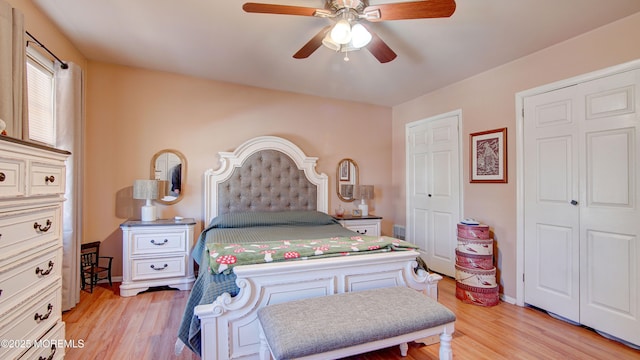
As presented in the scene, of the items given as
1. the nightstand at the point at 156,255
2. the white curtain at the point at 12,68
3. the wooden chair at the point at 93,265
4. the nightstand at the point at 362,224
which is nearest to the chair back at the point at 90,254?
the wooden chair at the point at 93,265

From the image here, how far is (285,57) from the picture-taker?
287 centimetres

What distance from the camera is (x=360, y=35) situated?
1.87 metres

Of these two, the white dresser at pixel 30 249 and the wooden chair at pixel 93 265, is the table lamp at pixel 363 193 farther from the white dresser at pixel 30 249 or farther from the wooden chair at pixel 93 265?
the white dresser at pixel 30 249

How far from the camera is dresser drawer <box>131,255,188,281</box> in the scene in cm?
289

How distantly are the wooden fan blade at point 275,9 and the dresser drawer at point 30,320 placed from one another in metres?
1.80

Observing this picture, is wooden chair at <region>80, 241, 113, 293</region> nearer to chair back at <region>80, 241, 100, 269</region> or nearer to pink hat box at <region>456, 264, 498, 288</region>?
chair back at <region>80, 241, 100, 269</region>

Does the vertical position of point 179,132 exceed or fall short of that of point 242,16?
it falls short

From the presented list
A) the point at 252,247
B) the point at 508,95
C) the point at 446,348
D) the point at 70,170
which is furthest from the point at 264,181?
the point at 508,95

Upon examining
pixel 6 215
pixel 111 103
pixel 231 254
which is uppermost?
pixel 111 103

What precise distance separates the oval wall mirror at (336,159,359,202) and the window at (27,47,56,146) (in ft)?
10.4

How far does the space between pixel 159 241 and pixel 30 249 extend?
5.83 feet

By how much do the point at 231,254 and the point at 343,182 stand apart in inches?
106

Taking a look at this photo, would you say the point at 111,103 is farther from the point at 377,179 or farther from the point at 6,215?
the point at 377,179

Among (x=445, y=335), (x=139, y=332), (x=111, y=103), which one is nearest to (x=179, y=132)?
(x=111, y=103)
